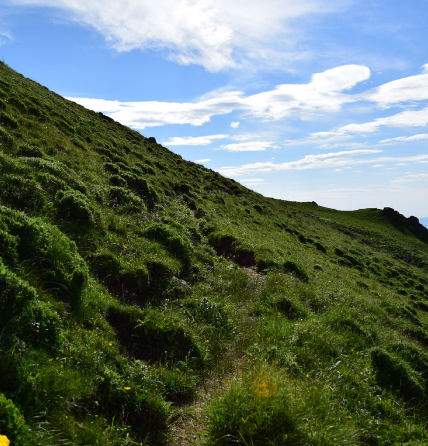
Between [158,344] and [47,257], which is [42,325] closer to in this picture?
[47,257]

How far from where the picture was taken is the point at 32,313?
4684mm

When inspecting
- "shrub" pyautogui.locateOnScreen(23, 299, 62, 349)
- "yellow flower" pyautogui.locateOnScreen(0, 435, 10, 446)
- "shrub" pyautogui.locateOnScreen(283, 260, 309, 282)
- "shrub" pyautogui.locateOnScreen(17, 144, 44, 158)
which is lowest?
"yellow flower" pyautogui.locateOnScreen(0, 435, 10, 446)

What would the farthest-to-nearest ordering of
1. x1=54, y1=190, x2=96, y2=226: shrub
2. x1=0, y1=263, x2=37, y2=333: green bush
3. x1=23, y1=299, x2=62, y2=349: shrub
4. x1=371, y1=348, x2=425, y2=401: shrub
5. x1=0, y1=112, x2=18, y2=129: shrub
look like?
x1=0, y1=112, x2=18, y2=129: shrub
x1=54, y1=190, x2=96, y2=226: shrub
x1=371, y1=348, x2=425, y2=401: shrub
x1=23, y1=299, x2=62, y2=349: shrub
x1=0, y1=263, x2=37, y2=333: green bush

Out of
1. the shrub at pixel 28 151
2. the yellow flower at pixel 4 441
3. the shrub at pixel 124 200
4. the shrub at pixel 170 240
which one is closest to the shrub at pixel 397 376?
Result: the shrub at pixel 170 240

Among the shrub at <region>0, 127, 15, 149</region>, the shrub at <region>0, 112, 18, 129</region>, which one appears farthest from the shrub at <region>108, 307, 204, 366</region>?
the shrub at <region>0, 112, 18, 129</region>

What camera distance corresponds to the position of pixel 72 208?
30.0 ft

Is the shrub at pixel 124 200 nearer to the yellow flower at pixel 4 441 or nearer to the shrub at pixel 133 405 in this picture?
the shrub at pixel 133 405

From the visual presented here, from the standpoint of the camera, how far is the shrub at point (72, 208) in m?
8.94

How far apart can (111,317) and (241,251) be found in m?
9.73

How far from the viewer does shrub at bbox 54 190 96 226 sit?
894 cm

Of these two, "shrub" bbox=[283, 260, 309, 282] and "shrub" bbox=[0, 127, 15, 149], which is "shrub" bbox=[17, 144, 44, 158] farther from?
"shrub" bbox=[283, 260, 309, 282]

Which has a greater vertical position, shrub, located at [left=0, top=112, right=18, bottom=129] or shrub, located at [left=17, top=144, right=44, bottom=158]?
shrub, located at [left=0, top=112, right=18, bottom=129]

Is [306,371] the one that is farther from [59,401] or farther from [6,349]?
[6,349]

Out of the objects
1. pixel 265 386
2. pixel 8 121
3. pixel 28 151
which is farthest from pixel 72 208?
pixel 8 121
